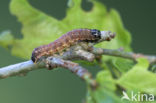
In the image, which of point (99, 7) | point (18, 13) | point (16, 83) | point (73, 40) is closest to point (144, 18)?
point (16, 83)

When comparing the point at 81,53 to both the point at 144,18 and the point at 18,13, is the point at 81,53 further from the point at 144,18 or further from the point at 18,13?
the point at 144,18

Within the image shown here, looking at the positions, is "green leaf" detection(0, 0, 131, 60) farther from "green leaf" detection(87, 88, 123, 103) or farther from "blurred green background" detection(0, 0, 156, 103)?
"blurred green background" detection(0, 0, 156, 103)

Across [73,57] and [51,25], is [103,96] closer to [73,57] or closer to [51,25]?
[73,57]

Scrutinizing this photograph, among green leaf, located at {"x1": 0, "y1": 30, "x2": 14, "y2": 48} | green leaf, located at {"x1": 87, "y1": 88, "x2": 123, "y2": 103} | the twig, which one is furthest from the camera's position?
green leaf, located at {"x1": 0, "y1": 30, "x2": 14, "y2": 48}

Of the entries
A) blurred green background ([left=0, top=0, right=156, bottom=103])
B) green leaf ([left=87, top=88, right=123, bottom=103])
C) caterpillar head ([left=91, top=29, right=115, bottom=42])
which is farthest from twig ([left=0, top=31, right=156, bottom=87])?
blurred green background ([left=0, top=0, right=156, bottom=103])

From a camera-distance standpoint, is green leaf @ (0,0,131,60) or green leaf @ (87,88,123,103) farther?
green leaf @ (0,0,131,60)

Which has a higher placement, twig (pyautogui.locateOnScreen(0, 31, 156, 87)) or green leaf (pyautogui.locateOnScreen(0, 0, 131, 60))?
green leaf (pyautogui.locateOnScreen(0, 0, 131, 60))

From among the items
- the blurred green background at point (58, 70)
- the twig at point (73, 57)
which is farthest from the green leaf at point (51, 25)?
the blurred green background at point (58, 70)

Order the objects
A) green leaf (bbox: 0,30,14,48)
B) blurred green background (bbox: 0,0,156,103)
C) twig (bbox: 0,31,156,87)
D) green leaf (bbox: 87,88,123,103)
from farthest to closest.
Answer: blurred green background (bbox: 0,0,156,103) → green leaf (bbox: 0,30,14,48) → twig (bbox: 0,31,156,87) → green leaf (bbox: 87,88,123,103)
